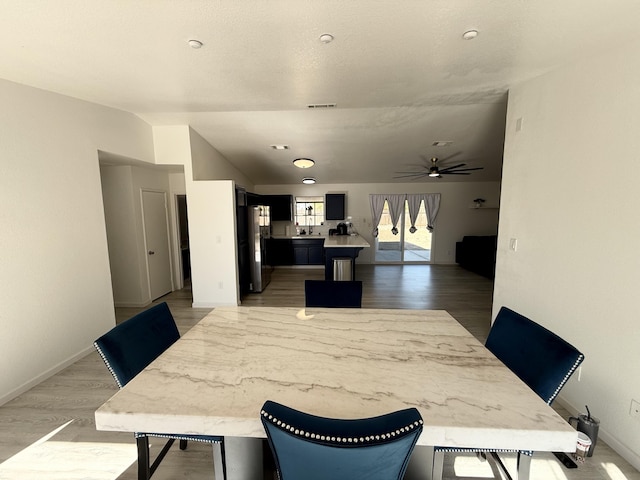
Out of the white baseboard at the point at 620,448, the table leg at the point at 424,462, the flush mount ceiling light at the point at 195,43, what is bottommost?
the white baseboard at the point at 620,448

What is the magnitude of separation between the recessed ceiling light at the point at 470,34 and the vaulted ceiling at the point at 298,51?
0.12 feet

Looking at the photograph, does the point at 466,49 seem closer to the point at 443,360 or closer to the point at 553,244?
the point at 553,244

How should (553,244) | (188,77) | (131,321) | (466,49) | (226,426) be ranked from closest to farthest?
(226,426) < (131,321) < (466,49) < (553,244) < (188,77)

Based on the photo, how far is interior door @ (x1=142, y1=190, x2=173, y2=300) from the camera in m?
4.30

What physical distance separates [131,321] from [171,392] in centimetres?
66

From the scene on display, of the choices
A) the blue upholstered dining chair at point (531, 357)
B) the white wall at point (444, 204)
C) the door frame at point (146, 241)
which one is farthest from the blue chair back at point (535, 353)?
the white wall at point (444, 204)

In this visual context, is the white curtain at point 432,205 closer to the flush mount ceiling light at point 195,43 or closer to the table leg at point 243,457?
the flush mount ceiling light at point 195,43

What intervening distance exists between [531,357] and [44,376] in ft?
12.3

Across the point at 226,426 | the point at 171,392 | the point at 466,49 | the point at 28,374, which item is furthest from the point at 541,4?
the point at 28,374

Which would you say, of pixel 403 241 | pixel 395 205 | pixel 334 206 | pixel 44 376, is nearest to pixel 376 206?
pixel 395 205

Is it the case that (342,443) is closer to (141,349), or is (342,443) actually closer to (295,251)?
(141,349)

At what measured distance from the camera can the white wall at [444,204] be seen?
7.11 m

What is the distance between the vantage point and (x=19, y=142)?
7.32ft

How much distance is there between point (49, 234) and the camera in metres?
2.47
